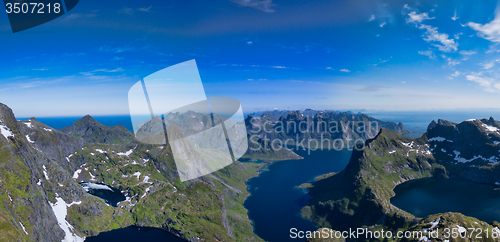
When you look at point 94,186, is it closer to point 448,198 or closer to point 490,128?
point 448,198

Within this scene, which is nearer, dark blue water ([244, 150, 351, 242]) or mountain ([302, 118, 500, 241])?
mountain ([302, 118, 500, 241])

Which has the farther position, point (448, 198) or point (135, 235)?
point (448, 198)

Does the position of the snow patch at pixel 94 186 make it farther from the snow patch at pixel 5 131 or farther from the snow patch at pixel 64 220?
the snow patch at pixel 5 131

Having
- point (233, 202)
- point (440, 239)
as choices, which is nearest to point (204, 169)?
point (233, 202)

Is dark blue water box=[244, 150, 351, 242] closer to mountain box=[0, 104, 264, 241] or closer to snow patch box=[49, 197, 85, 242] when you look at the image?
mountain box=[0, 104, 264, 241]

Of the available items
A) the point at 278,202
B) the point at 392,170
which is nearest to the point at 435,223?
the point at 278,202

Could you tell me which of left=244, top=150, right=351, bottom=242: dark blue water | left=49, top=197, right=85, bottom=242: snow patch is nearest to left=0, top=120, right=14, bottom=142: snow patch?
left=49, top=197, right=85, bottom=242: snow patch
